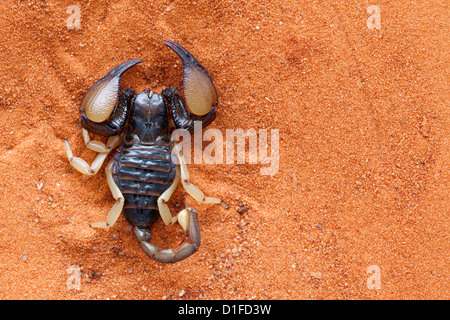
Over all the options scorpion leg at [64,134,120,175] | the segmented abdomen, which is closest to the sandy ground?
scorpion leg at [64,134,120,175]

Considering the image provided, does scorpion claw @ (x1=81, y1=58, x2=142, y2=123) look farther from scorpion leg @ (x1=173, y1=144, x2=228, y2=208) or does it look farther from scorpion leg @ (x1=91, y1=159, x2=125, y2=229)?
scorpion leg @ (x1=173, y1=144, x2=228, y2=208)

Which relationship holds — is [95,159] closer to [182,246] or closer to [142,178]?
[142,178]

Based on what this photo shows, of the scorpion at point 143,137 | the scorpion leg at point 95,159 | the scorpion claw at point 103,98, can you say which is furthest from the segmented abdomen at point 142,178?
the scorpion claw at point 103,98

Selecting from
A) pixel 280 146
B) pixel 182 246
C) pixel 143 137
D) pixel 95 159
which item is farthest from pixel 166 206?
pixel 280 146

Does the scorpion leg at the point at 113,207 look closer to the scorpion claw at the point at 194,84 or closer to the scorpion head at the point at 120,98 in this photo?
the scorpion head at the point at 120,98

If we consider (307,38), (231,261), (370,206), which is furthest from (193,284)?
(307,38)

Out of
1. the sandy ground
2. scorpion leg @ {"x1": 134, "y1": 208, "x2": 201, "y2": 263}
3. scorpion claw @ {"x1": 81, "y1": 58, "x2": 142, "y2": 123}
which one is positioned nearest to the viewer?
scorpion leg @ {"x1": 134, "y1": 208, "x2": 201, "y2": 263}
